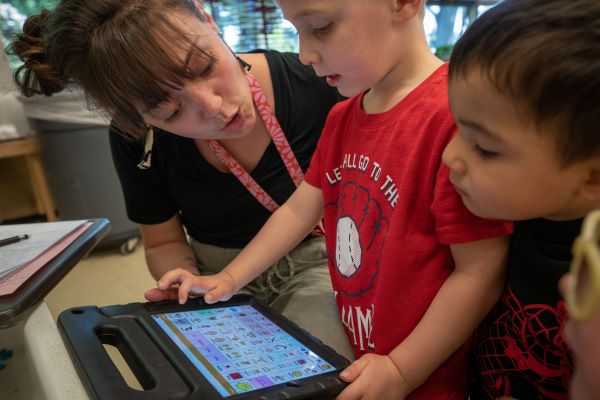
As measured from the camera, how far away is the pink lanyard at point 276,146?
0.85m

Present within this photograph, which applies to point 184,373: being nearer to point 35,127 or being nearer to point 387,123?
point 387,123

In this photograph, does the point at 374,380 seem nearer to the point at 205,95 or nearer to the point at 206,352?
the point at 206,352

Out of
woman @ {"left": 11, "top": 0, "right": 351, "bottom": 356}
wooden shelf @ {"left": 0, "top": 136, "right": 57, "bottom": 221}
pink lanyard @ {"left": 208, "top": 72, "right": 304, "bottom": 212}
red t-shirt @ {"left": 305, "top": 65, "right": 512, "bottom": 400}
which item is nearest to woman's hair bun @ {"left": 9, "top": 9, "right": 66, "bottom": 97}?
woman @ {"left": 11, "top": 0, "right": 351, "bottom": 356}

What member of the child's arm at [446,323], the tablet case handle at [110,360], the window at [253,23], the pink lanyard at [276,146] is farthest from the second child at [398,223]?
the window at [253,23]

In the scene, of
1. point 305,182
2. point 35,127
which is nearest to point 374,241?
point 305,182

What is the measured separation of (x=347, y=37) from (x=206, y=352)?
1.28 ft

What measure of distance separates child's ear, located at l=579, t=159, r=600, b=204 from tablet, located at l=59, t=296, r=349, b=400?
0.90ft

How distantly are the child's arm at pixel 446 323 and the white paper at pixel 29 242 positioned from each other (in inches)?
18.8

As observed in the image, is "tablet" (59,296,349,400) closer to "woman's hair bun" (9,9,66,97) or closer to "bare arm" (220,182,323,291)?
"bare arm" (220,182,323,291)

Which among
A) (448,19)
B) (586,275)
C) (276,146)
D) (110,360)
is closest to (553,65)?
(586,275)

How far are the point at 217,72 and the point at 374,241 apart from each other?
1.18 ft

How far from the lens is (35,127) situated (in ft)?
6.41

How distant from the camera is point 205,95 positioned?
69 centimetres

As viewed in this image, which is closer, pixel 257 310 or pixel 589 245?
pixel 589 245
